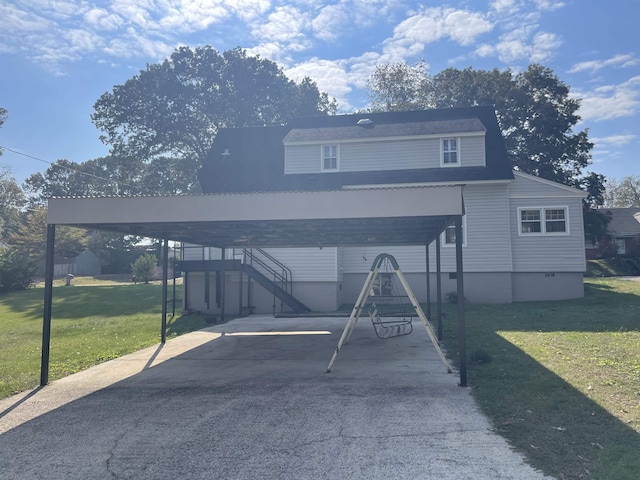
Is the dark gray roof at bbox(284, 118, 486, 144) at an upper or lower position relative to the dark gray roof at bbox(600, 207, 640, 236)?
upper

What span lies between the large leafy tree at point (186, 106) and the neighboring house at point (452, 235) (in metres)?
17.2

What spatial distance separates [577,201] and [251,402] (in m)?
16.8

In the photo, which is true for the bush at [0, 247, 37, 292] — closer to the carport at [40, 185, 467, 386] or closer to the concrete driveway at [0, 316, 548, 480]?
the concrete driveway at [0, 316, 548, 480]

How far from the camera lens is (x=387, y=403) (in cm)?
608

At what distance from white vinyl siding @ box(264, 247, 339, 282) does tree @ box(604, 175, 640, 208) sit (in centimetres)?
5801

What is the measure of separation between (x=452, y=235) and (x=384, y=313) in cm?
691

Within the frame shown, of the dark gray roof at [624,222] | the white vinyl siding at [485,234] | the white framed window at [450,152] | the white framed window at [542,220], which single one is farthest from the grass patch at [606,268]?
the white framed window at [450,152]

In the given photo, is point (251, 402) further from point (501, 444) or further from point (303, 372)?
point (501, 444)

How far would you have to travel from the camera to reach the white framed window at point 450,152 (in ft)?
62.6

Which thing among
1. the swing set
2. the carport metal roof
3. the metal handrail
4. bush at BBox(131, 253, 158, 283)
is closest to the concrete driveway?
the swing set

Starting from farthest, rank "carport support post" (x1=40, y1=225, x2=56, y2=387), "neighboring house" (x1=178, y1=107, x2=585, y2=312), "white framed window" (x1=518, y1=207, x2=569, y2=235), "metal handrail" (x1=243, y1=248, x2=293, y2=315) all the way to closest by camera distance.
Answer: "white framed window" (x1=518, y1=207, x2=569, y2=235)
"neighboring house" (x1=178, y1=107, x2=585, y2=312)
"metal handrail" (x1=243, y1=248, x2=293, y2=315)
"carport support post" (x1=40, y1=225, x2=56, y2=387)

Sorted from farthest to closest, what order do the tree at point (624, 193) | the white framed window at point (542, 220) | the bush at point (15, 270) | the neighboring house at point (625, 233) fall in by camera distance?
the tree at point (624, 193)
the neighboring house at point (625, 233)
the bush at point (15, 270)
the white framed window at point (542, 220)

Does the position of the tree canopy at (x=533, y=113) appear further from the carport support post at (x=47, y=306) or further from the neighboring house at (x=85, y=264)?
the neighboring house at (x=85, y=264)

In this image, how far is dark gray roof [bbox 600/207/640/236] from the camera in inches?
1495
